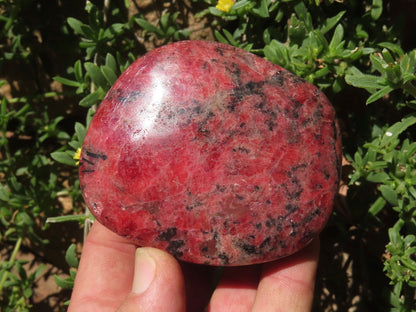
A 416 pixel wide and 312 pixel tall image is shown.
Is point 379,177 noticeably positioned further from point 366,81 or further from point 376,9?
point 376,9

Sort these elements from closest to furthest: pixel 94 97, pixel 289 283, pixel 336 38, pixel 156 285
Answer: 1. pixel 156 285
2. pixel 289 283
3. pixel 336 38
4. pixel 94 97

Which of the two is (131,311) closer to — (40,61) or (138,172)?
(138,172)

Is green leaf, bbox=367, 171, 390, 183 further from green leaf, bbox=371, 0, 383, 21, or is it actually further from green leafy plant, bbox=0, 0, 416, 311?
green leaf, bbox=371, 0, 383, 21

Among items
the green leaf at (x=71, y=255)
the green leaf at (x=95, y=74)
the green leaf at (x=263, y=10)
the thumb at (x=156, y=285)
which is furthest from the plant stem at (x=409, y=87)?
the green leaf at (x=71, y=255)

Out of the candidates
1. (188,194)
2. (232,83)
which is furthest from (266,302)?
(232,83)

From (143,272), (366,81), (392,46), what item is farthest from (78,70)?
(392,46)

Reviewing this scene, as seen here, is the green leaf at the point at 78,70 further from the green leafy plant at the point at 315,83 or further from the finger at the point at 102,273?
the finger at the point at 102,273
